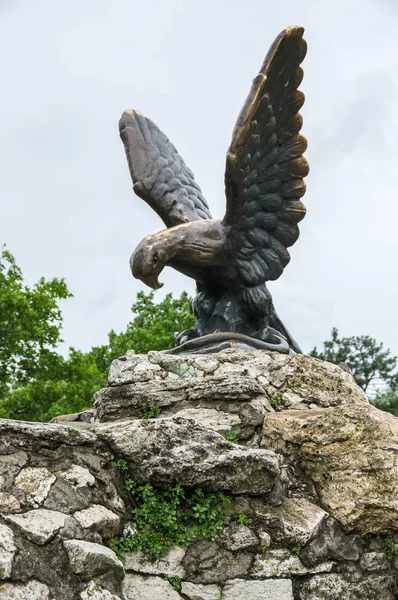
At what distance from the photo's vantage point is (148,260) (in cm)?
577

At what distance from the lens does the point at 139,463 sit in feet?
12.9

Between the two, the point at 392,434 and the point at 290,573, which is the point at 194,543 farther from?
the point at 392,434

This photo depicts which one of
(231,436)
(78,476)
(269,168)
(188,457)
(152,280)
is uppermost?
(269,168)

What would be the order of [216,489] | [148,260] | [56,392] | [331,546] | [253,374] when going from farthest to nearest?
[56,392], [148,260], [253,374], [331,546], [216,489]

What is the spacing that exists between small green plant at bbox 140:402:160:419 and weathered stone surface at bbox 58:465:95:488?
1.18 m

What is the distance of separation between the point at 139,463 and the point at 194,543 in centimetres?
48

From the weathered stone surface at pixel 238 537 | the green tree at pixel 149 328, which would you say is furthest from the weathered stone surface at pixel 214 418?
the green tree at pixel 149 328

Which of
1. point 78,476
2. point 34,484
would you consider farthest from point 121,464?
point 34,484

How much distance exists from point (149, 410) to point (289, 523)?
1272 mm

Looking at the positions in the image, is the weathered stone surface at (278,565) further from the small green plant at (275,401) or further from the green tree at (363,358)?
the green tree at (363,358)

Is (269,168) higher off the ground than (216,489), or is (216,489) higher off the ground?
(269,168)

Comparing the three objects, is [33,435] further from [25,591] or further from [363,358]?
[363,358]

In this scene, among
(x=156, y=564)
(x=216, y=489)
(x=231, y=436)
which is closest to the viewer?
(x=156, y=564)

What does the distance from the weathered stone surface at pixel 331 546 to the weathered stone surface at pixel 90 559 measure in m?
1.12
